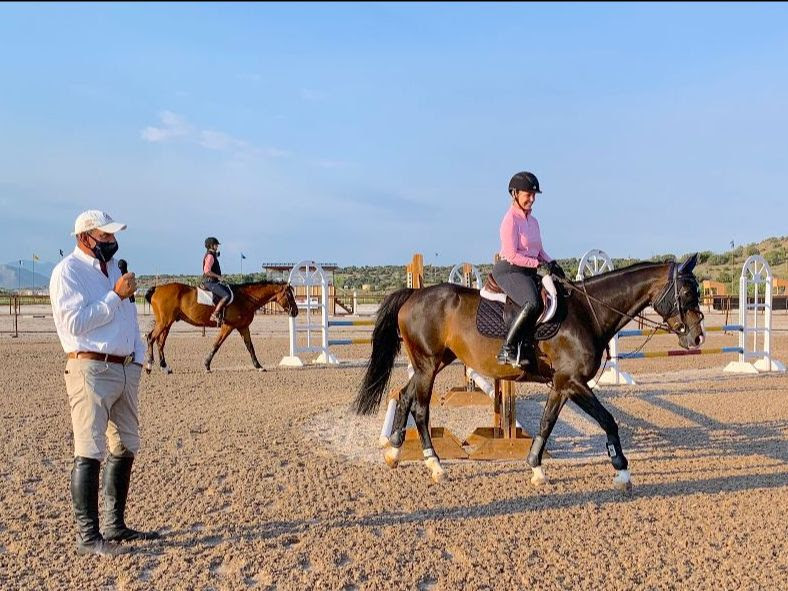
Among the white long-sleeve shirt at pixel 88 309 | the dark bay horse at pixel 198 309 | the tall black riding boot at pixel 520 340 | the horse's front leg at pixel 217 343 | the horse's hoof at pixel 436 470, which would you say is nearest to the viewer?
the white long-sleeve shirt at pixel 88 309

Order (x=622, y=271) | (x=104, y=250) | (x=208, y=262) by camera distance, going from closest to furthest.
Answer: (x=104, y=250)
(x=622, y=271)
(x=208, y=262)

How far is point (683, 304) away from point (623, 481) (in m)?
1.56

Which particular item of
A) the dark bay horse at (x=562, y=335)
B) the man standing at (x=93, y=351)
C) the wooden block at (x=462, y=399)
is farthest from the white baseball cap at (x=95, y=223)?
the wooden block at (x=462, y=399)

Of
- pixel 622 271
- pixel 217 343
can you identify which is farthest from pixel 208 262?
pixel 622 271

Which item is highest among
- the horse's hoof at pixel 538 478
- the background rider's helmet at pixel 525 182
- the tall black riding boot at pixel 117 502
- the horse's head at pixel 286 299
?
the background rider's helmet at pixel 525 182

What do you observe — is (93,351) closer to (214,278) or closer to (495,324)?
(495,324)

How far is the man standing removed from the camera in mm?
3988

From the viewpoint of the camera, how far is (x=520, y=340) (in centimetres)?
565

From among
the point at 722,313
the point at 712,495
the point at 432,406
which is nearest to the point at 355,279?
the point at 722,313

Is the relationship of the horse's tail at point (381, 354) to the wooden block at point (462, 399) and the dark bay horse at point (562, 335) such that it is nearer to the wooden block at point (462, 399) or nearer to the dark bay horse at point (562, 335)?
the dark bay horse at point (562, 335)

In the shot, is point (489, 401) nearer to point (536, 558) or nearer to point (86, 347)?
point (536, 558)

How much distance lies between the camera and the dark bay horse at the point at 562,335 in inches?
217

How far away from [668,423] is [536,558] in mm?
5071

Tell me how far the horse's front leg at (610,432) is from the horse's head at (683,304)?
2.96 ft
